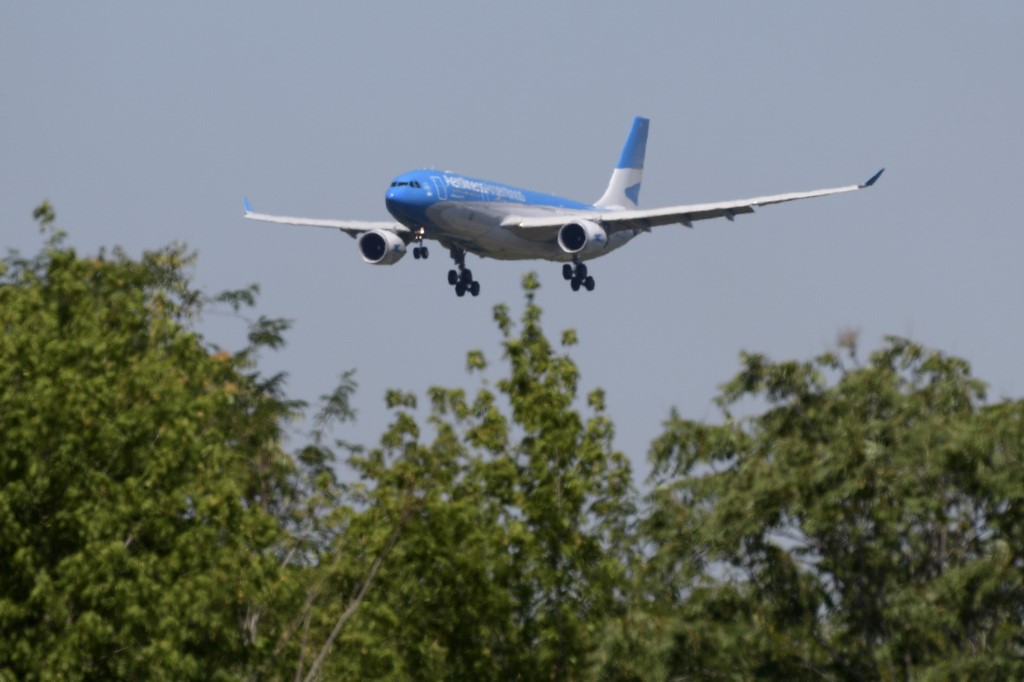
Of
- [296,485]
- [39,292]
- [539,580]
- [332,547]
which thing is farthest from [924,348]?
[296,485]

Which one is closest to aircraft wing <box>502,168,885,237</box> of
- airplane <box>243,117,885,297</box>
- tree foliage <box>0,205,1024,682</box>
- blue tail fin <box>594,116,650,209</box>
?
airplane <box>243,117,885,297</box>

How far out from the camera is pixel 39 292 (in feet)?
115

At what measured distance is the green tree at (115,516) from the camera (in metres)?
29.7

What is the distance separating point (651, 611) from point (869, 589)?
3.30m

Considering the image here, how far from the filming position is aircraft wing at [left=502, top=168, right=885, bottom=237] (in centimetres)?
6610

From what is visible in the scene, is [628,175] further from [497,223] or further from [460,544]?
[460,544]

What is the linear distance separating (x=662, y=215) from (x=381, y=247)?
949 cm

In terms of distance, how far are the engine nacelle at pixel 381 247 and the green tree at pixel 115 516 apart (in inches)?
1264

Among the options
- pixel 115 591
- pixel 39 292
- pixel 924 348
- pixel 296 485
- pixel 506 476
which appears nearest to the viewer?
pixel 115 591

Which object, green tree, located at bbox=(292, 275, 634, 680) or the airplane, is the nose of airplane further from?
green tree, located at bbox=(292, 275, 634, 680)

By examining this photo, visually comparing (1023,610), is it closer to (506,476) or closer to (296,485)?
(506,476)

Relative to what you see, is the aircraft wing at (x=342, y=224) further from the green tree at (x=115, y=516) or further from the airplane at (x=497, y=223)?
the green tree at (x=115, y=516)

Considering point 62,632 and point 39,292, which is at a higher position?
point 39,292

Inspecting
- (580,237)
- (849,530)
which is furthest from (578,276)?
(849,530)
